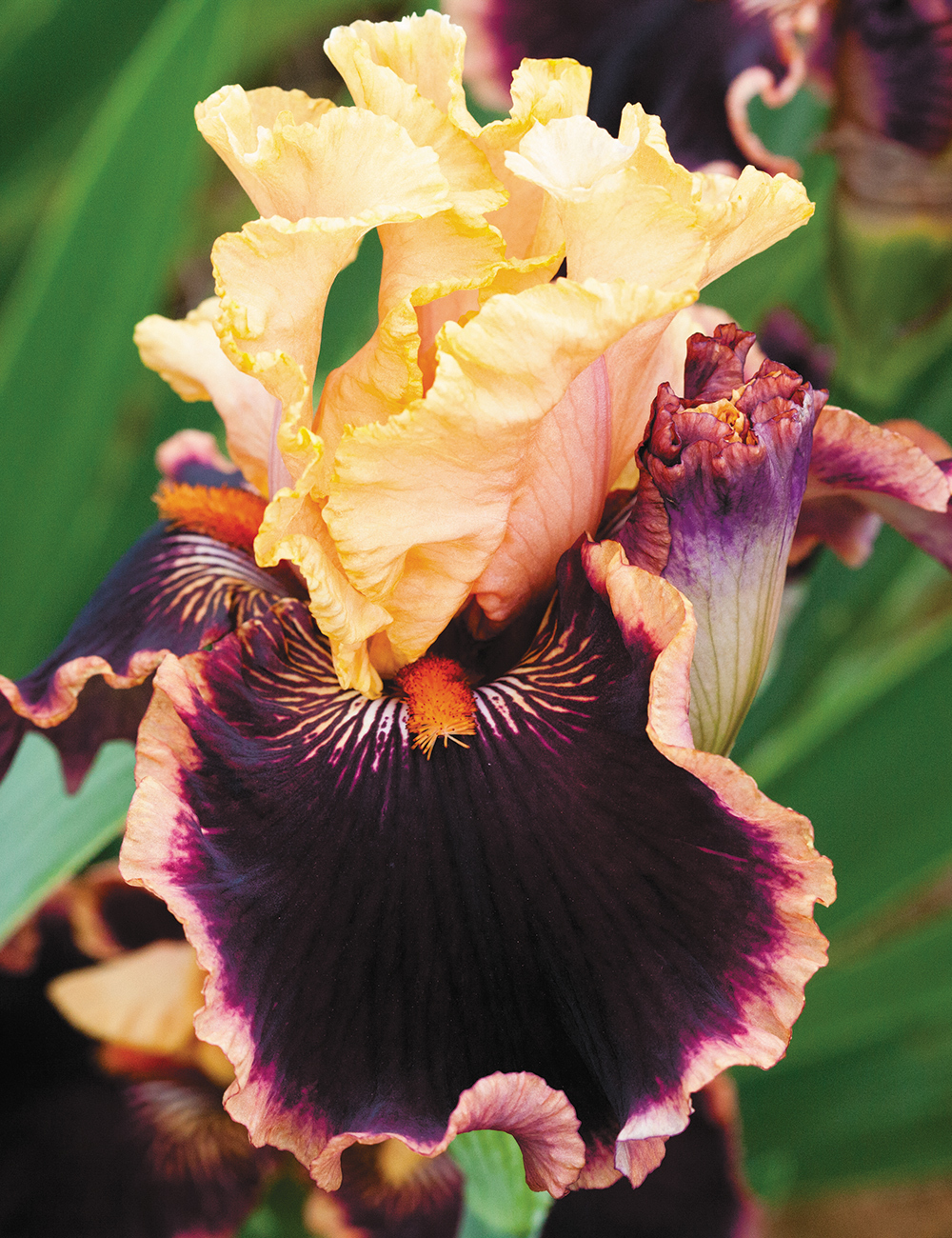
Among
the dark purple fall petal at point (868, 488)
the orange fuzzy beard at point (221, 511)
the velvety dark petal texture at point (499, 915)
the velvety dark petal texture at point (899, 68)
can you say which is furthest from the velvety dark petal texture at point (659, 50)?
the velvety dark petal texture at point (499, 915)

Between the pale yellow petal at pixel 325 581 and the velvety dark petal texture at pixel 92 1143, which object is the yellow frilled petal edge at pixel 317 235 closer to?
the pale yellow petal at pixel 325 581

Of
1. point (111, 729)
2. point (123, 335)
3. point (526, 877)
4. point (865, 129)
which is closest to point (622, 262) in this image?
point (526, 877)

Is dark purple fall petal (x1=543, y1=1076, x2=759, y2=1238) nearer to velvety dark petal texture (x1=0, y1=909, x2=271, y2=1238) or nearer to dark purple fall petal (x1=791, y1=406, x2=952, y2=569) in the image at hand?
velvety dark petal texture (x1=0, y1=909, x2=271, y2=1238)

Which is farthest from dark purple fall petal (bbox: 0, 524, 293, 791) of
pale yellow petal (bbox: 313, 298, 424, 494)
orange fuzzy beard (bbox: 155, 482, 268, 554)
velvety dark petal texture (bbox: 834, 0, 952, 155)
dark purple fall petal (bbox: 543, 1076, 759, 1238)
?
velvety dark petal texture (bbox: 834, 0, 952, 155)

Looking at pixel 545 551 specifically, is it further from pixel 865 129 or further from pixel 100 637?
pixel 865 129

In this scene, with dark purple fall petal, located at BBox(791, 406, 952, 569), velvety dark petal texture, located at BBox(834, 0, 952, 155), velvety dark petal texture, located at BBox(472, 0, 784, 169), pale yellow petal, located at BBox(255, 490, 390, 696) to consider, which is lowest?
pale yellow petal, located at BBox(255, 490, 390, 696)

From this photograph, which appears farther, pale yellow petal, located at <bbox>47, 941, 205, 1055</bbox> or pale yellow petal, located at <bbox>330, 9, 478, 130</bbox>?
pale yellow petal, located at <bbox>47, 941, 205, 1055</bbox>
